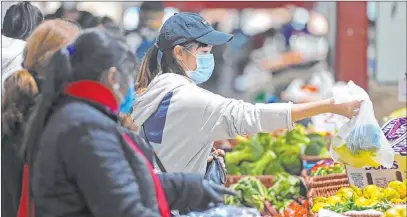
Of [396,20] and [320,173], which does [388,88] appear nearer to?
[396,20]

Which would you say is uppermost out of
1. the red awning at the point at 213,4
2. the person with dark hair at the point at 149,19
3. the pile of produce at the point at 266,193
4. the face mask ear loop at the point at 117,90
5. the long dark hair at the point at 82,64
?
the long dark hair at the point at 82,64

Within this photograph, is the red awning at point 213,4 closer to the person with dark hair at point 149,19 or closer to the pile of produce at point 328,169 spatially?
the person with dark hair at point 149,19

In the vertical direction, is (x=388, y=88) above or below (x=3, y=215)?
below

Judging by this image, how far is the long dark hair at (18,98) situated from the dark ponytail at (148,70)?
948 mm

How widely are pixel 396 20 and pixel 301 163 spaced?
3648 millimetres

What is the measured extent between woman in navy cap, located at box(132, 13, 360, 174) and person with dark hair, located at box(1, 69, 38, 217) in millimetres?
723

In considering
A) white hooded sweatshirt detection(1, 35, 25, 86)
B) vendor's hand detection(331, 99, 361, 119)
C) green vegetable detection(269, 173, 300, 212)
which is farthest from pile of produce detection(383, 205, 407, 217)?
green vegetable detection(269, 173, 300, 212)

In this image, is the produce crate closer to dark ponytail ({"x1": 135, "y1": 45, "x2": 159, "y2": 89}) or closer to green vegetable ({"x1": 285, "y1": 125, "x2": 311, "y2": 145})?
green vegetable ({"x1": 285, "y1": 125, "x2": 311, "y2": 145})

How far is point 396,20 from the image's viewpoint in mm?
9523

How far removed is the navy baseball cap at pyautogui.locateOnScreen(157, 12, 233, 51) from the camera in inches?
155

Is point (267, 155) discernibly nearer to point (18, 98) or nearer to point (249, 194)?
point (249, 194)

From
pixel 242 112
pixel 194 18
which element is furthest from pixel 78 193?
pixel 194 18

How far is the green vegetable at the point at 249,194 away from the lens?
18.3 ft

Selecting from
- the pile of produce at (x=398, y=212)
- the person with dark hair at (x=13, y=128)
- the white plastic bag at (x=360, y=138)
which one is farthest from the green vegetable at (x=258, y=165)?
the person with dark hair at (x=13, y=128)
